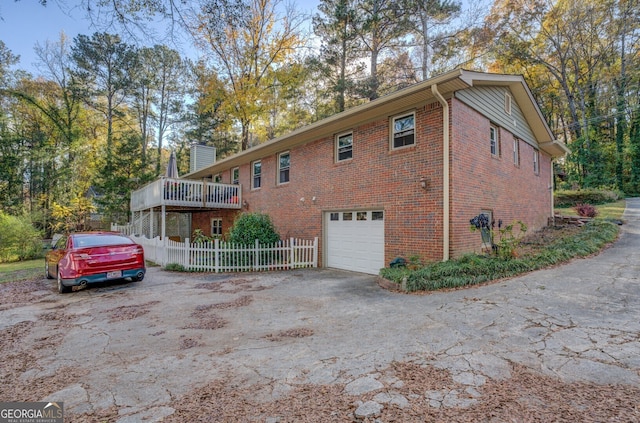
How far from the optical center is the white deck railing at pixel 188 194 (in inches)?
528

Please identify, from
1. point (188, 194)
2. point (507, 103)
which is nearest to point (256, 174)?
point (188, 194)

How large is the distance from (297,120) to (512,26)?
17.2 metres

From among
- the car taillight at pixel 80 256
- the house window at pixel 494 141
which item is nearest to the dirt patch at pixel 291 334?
the car taillight at pixel 80 256

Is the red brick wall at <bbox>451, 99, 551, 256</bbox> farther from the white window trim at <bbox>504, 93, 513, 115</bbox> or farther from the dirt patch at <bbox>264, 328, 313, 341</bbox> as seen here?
the dirt patch at <bbox>264, 328, 313, 341</bbox>

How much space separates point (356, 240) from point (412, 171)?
282cm

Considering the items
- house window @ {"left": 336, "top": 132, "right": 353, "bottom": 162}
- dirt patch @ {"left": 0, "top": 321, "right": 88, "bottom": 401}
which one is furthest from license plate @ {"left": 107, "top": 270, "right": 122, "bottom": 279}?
house window @ {"left": 336, "top": 132, "right": 353, "bottom": 162}

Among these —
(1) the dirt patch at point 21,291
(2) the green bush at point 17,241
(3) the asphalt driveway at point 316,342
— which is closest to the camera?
(3) the asphalt driveway at point 316,342

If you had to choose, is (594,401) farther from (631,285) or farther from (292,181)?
(292,181)

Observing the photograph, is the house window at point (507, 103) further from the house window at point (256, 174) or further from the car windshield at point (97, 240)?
the car windshield at point (97, 240)

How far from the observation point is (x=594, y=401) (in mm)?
2488

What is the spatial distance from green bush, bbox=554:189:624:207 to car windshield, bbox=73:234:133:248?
79.4ft

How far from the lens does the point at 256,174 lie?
14.9m

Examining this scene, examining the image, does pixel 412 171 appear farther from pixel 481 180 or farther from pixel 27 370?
pixel 27 370

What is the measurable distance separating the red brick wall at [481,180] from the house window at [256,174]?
918 cm
